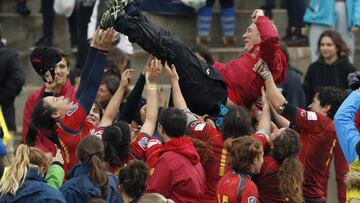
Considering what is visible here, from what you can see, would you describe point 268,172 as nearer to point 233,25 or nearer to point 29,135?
point 29,135

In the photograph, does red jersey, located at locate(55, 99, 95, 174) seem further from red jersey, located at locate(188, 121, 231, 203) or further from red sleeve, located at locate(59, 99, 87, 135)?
red jersey, located at locate(188, 121, 231, 203)

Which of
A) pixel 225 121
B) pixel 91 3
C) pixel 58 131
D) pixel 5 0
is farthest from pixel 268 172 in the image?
pixel 5 0

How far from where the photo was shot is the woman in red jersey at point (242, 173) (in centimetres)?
990

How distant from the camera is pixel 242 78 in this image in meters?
11.3

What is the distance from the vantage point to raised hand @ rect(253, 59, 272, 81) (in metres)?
11.1

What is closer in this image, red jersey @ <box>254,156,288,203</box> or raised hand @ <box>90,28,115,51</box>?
red jersey @ <box>254,156,288,203</box>

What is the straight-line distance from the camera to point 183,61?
11141 millimetres

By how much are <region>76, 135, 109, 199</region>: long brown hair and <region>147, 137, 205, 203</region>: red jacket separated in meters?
0.37

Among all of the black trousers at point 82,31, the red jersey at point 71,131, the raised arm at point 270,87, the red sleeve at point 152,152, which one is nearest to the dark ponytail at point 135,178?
the red sleeve at point 152,152

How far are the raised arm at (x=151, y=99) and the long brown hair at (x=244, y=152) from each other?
3.15ft

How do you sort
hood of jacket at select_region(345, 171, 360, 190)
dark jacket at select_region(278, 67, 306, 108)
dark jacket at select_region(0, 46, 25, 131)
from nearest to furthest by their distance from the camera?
hood of jacket at select_region(345, 171, 360, 190), dark jacket at select_region(278, 67, 306, 108), dark jacket at select_region(0, 46, 25, 131)

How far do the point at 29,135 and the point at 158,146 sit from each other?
3.76 feet

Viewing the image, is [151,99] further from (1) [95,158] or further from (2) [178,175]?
(1) [95,158]

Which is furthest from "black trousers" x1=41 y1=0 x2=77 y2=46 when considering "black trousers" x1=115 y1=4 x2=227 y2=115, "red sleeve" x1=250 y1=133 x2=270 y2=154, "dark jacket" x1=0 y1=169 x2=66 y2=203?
"dark jacket" x1=0 y1=169 x2=66 y2=203
